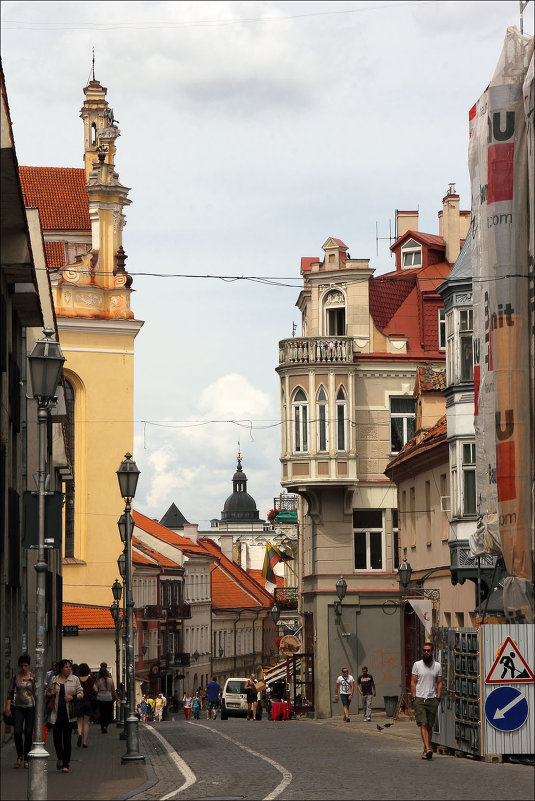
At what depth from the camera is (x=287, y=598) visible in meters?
63.4

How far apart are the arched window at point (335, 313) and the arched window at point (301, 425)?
3076mm

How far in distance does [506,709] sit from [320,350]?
102 feet

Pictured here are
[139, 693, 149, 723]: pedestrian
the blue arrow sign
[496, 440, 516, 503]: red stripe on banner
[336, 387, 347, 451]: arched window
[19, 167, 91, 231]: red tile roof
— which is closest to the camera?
the blue arrow sign

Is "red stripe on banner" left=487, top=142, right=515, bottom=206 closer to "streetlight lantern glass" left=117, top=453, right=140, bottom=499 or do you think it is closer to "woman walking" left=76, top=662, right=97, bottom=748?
"streetlight lantern glass" left=117, top=453, right=140, bottom=499

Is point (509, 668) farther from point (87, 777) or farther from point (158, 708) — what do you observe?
point (158, 708)

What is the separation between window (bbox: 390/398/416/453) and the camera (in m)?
51.2

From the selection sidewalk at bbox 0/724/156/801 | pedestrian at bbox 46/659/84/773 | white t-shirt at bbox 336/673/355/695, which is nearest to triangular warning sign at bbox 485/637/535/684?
sidewalk at bbox 0/724/156/801

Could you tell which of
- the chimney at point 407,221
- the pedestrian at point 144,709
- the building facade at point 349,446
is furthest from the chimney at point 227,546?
the building facade at point 349,446

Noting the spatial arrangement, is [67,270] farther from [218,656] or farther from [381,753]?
[218,656]

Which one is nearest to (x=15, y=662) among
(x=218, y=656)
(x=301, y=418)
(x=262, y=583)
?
(x=301, y=418)

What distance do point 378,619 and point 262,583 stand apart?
347ft

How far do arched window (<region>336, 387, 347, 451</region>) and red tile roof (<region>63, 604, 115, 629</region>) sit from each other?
50.3ft

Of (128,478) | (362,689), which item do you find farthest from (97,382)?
(128,478)

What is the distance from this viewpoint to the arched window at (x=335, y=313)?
→ 172ft
